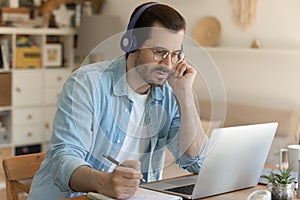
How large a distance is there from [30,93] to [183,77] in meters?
3.16

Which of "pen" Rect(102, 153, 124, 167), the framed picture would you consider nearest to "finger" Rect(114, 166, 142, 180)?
"pen" Rect(102, 153, 124, 167)

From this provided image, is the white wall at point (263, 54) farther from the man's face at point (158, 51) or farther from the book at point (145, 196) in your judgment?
the book at point (145, 196)

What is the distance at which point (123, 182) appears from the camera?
4.55ft

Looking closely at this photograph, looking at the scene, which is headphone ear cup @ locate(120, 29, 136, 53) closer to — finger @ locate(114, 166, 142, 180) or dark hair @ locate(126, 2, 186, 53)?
dark hair @ locate(126, 2, 186, 53)

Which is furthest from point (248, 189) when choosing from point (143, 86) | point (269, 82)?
point (269, 82)

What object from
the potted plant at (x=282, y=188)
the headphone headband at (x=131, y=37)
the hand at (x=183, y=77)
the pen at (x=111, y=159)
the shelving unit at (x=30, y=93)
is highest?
the headphone headband at (x=131, y=37)

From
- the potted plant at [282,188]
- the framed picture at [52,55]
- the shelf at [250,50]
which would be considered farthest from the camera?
the framed picture at [52,55]

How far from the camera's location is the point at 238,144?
158 centimetres

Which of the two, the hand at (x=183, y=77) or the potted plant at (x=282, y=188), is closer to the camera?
the potted plant at (x=282, y=188)

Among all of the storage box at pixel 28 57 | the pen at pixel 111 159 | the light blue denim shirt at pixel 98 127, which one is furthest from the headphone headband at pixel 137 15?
the storage box at pixel 28 57

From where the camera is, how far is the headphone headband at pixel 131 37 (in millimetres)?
1553

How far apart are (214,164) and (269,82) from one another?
2361mm

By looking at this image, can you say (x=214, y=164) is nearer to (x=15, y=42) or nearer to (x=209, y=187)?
(x=209, y=187)

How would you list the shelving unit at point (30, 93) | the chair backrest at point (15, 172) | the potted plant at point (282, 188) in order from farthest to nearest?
the shelving unit at point (30, 93), the chair backrest at point (15, 172), the potted plant at point (282, 188)
